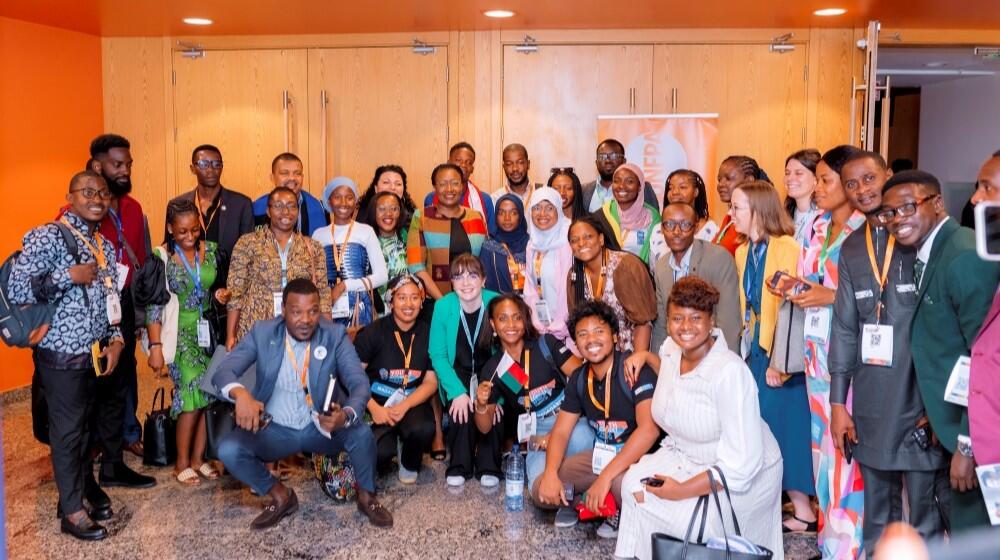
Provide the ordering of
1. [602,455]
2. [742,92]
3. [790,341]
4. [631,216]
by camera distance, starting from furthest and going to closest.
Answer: [742,92] → [631,216] → [602,455] → [790,341]

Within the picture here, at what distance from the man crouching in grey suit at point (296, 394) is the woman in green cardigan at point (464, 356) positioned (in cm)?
61

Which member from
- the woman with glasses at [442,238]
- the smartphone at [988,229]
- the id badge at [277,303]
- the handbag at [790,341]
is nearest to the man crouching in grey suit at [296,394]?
the id badge at [277,303]

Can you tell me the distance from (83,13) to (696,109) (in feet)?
16.6

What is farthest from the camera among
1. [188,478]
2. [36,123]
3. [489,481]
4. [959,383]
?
[36,123]

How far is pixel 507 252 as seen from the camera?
5273 millimetres

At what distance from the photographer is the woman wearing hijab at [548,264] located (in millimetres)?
4805

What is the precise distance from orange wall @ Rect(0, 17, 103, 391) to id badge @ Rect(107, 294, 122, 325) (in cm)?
332

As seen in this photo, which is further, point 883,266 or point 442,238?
point 442,238

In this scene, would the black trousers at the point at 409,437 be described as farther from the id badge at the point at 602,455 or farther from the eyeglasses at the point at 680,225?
the eyeglasses at the point at 680,225

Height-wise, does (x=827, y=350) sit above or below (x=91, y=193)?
below

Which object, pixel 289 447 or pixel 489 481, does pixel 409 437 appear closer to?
pixel 489 481

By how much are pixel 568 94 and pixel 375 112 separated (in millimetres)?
1745

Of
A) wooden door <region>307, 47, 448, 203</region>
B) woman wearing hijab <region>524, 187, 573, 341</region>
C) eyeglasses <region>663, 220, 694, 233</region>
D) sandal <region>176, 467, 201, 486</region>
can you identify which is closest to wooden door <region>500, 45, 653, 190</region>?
wooden door <region>307, 47, 448, 203</region>

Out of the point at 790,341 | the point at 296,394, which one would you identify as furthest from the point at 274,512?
the point at 790,341
